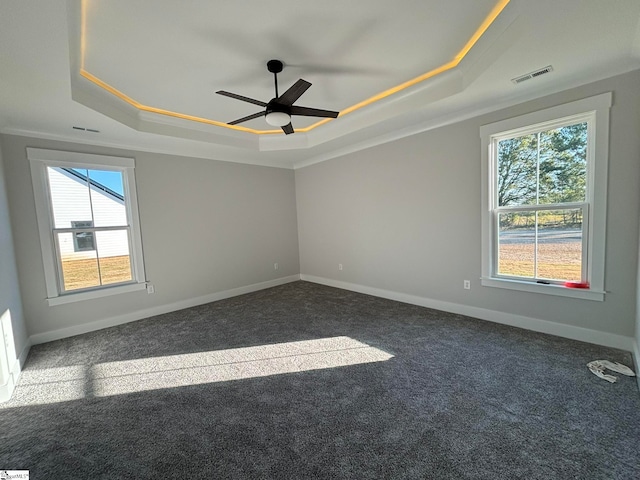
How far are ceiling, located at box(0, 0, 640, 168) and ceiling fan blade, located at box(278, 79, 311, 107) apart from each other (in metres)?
0.40

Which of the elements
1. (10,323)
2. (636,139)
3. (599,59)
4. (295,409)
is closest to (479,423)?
(295,409)

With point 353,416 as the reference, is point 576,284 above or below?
above

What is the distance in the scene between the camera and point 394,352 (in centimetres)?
268

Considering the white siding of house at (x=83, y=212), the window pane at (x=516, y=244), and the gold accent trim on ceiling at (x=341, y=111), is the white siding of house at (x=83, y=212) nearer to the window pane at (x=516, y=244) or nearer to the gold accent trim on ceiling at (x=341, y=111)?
the gold accent trim on ceiling at (x=341, y=111)

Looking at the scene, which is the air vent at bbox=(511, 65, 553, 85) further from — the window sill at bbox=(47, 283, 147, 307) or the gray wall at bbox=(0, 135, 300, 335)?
the window sill at bbox=(47, 283, 147, 307)

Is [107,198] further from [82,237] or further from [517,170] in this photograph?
[517,170]

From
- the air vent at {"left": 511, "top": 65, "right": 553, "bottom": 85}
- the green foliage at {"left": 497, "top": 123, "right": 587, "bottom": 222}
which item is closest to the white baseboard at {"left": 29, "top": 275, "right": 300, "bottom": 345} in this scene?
the green foliage at {"left": 497, "top": 123, "right": 587, "bottom": 222}

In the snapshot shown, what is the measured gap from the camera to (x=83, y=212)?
362 cm

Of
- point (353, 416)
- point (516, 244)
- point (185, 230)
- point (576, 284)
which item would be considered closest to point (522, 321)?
point (576, 284)

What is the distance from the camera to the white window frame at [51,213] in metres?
3.27

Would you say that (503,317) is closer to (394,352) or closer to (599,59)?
(394,352)

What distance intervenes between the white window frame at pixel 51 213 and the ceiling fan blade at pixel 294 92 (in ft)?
9.20

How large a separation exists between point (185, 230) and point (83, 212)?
50.0 inches

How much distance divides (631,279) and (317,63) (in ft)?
11.4
